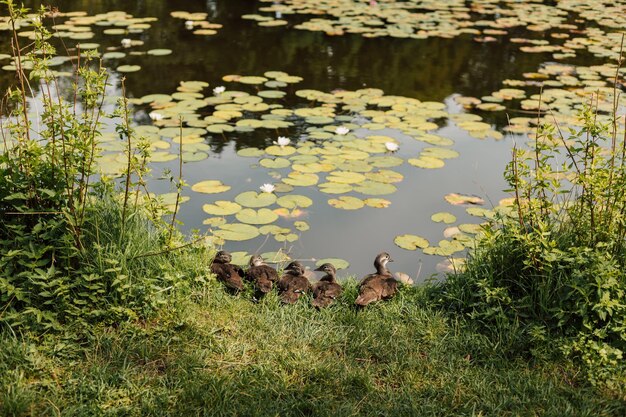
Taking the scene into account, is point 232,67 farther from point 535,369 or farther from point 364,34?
point 535,369

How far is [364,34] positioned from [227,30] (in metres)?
1.92

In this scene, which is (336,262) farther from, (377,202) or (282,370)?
(282,370)

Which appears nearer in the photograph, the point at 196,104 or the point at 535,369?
the point at 535,369

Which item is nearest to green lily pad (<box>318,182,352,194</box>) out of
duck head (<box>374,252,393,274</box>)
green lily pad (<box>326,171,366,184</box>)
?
green lily pad (<box>326,171,366,184</box>)

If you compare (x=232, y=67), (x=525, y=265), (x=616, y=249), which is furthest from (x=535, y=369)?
(x=232, y=67)

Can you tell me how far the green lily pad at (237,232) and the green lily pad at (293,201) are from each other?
394mm

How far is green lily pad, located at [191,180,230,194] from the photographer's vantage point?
479 cm

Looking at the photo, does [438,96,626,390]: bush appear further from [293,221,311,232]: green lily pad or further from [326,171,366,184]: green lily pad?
[326,171,366,184]: green lily pad

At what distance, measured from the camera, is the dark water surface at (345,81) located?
14.3 ft

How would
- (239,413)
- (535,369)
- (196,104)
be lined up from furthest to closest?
(196,104) < (535,369) < (239,413)

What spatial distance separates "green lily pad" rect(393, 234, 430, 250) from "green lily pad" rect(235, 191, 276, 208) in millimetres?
Answer: 927

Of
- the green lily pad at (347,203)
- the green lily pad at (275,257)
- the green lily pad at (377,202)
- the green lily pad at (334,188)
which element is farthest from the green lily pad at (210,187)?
the green lily pad at (377,202)

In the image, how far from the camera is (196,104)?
628 cm

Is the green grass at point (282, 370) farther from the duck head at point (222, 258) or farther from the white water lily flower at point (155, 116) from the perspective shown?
the white water lily flower at point (155, 116)
